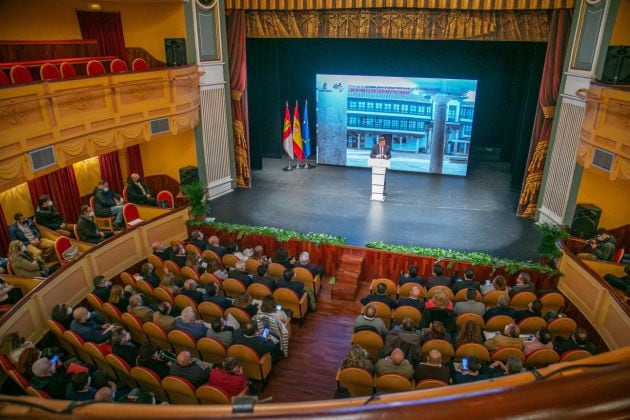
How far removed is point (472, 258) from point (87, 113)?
761 centimetres

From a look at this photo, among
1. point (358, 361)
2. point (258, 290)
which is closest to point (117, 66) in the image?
point (258, 290)

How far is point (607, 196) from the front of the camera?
29.6ft

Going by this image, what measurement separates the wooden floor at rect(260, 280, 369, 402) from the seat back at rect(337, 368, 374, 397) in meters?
0.56

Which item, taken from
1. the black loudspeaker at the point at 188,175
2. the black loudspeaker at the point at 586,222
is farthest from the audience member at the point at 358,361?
the black loudspeaker at the point at 188,175

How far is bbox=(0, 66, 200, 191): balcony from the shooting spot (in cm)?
711

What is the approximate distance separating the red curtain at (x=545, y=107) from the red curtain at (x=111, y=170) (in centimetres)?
1021

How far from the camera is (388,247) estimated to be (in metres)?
8.77

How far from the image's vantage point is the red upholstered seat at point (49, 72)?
27.1 feet

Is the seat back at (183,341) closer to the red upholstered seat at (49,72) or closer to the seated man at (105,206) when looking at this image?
the seated man at (105,206)

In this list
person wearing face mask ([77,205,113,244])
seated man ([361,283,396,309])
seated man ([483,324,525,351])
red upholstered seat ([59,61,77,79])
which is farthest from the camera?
red upholstered seat ([59,61,77,79])

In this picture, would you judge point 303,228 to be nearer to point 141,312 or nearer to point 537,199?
point 141,312

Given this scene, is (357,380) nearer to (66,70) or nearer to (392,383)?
(392,383)

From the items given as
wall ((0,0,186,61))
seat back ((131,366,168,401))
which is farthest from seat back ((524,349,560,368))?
wall ((0,0,186,61))

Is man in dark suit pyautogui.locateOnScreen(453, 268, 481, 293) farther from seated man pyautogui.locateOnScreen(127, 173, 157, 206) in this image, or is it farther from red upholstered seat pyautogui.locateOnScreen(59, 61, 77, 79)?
red upholstered seat pyautogui.locateOnScreen(59, 61, 77, 79)
